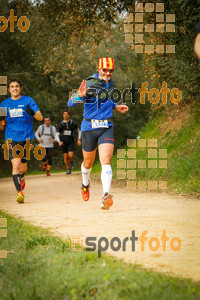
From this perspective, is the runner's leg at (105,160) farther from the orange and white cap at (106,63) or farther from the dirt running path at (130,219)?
the orange and white cap at (106,63)

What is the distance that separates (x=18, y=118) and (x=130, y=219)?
344cm

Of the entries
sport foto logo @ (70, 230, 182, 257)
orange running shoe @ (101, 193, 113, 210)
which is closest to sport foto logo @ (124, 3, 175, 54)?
orange running shoe @ (101, 193, 113, 210)

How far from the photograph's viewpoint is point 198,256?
4840mm

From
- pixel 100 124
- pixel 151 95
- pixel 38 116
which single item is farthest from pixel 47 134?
pixel 100 124

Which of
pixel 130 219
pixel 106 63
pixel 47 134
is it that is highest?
pixel 106 63

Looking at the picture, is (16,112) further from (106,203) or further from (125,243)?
(125,243)

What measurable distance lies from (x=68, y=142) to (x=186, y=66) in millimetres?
A: 8831

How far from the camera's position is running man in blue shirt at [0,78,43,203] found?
30.8 feet

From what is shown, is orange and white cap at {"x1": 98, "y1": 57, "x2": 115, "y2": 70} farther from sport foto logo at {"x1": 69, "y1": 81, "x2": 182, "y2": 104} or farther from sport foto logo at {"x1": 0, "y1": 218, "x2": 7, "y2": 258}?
sport foto logo at {"x1": 0, "y1": 218, "x2": 7, "y2": 258}

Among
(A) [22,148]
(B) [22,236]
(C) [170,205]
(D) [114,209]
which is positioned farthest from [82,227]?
(A) [22,148]

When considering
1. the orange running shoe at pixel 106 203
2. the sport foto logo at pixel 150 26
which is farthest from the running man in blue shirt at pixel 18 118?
the sport foto logo at pixel 150 26

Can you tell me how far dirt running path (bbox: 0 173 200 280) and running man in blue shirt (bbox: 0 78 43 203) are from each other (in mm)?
785

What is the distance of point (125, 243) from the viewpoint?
553 cm

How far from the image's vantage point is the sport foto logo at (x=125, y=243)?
5.23 meters
